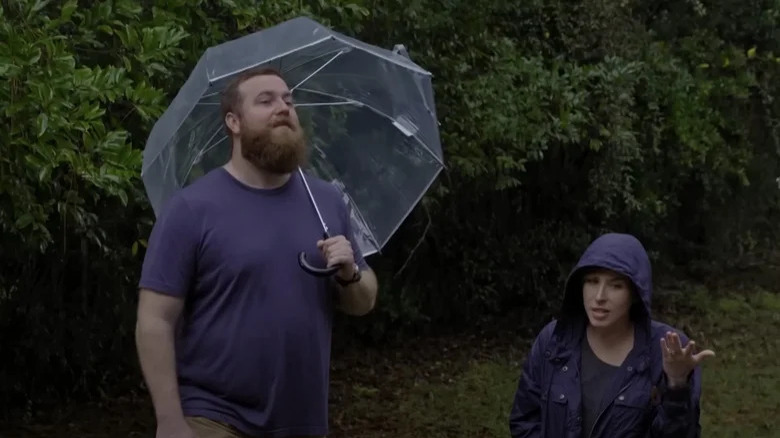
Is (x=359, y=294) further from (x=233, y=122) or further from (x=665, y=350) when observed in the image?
(x=665, y=350)

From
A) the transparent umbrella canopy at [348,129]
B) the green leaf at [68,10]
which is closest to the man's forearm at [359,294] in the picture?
the transparent umbrella canopy at [348,129]

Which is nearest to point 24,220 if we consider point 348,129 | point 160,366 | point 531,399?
point 348,129

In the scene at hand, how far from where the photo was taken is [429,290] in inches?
457

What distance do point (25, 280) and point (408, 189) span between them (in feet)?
13.6

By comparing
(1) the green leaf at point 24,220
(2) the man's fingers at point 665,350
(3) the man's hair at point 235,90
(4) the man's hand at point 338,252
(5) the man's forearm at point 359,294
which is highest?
(3) the man's hair at point 235,90

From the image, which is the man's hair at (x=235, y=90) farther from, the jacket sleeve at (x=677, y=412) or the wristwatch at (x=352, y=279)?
the jacket sleeve at (x=677, y=412)

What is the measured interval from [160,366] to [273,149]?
72cm

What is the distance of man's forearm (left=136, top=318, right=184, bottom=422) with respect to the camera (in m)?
3.62

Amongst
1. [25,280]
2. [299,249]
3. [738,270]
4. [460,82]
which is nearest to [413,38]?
[460,82]

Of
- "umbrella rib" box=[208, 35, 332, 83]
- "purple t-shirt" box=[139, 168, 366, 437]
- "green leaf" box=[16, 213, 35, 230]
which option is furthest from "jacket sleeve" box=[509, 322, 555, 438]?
"green leaf" box=[16, 213, 35, 230]

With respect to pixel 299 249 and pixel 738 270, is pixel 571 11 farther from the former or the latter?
pixel 299 249

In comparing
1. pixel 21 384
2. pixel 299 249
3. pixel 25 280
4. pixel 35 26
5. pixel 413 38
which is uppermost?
pixel 413 38

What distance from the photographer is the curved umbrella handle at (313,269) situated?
12.2 ft

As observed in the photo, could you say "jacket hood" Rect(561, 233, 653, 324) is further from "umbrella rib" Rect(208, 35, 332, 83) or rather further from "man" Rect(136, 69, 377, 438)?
"umbrella rib" Rect(208, 35, 332, 83)
